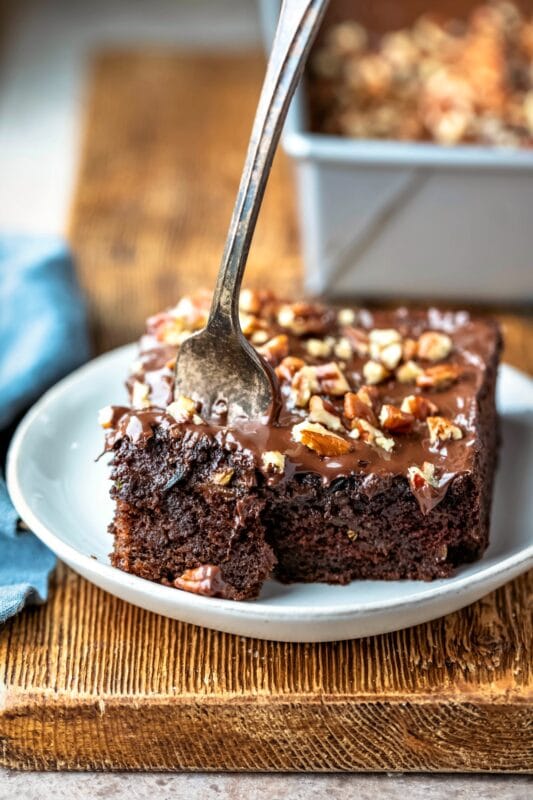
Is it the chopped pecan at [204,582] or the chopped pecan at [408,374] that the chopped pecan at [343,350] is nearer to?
the chopped pecan at [408,374]

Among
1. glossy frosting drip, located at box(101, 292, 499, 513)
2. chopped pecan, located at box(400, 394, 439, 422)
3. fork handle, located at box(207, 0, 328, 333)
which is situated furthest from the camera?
chopped pecan, located at box(400, 394, 439, 422)

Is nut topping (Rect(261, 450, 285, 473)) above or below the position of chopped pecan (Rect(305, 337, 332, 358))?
below

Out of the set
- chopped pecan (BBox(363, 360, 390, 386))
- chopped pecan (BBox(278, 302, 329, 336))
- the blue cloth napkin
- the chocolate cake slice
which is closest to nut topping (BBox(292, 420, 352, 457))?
the chocolate cake slice

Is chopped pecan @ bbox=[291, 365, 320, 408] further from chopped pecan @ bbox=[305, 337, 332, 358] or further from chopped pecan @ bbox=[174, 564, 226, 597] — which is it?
chopped pecan @ bbox=[174, 564, 226, 597]

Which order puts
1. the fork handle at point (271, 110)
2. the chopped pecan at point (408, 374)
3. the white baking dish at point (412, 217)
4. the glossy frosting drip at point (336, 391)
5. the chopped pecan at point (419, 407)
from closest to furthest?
the fork handle at point (271, 110) → the glossy frosting drip at point (336, 391) → the chopped pecan at point (419, 407) → the chopped pecan at point (408, 374) → the white baking dish at point (412, 217)

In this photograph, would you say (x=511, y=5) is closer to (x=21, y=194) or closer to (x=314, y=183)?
(x=314, y=183)

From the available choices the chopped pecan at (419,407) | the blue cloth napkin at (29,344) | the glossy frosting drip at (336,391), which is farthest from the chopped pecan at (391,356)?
the blue cloth napkin at (29,344)

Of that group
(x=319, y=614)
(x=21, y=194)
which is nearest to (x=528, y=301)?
(x=319, y=614)
